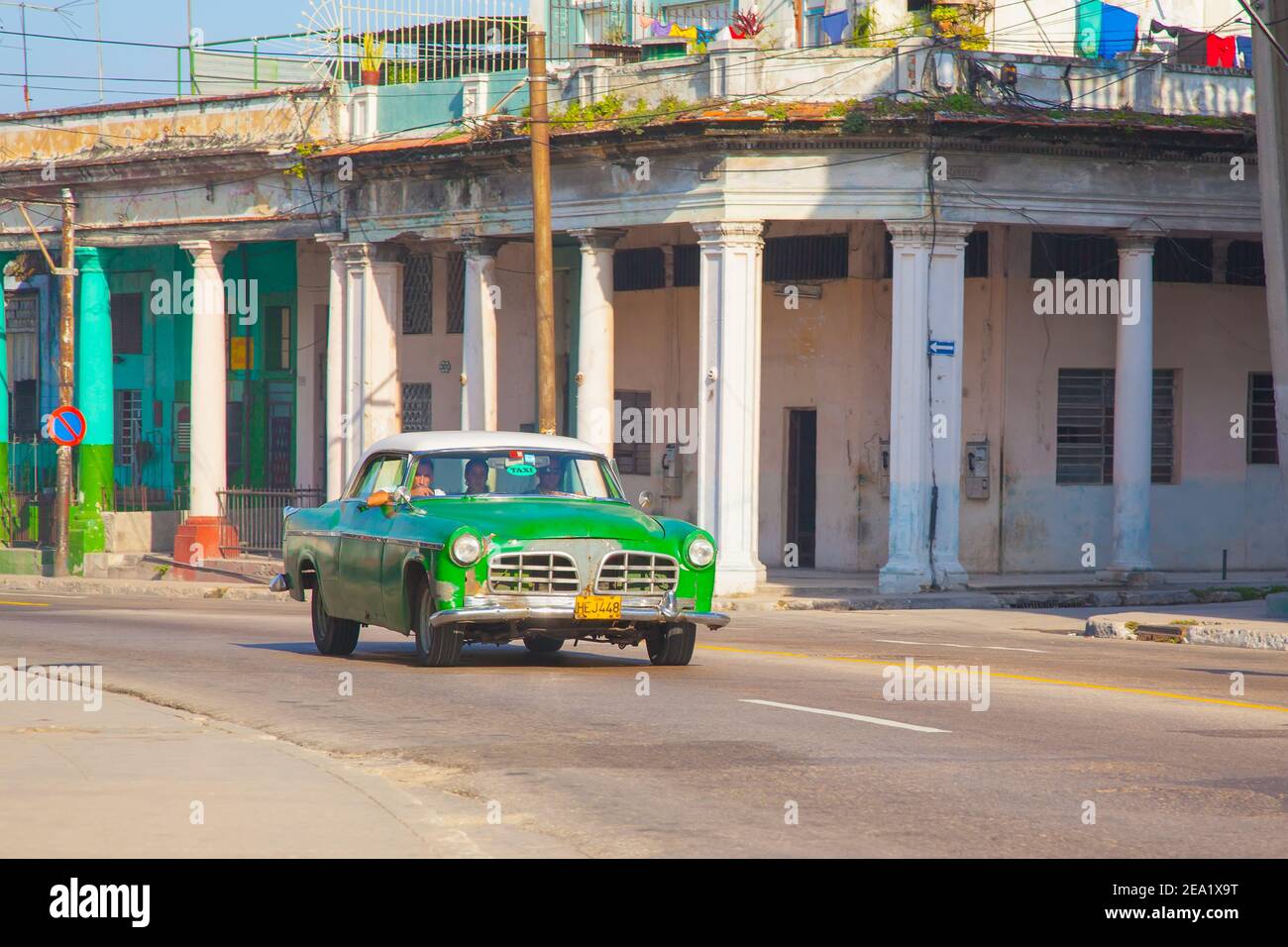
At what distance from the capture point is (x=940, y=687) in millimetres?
13992

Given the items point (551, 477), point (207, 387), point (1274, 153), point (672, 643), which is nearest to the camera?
point (672, 643)

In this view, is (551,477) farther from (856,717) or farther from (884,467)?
(884,467)

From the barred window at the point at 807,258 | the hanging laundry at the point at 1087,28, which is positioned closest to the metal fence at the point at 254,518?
the barred window at the point at 807,258

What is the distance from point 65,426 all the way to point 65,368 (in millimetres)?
1107

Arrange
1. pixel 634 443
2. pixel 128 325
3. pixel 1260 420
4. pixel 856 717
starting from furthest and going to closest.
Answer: pixel 128 325, pixel 634 443, pixel 1260 420, pixel 856 717

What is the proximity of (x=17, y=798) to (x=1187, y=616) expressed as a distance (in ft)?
54.2

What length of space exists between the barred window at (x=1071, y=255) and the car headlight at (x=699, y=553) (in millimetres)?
16961

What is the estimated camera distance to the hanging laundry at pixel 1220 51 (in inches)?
1173

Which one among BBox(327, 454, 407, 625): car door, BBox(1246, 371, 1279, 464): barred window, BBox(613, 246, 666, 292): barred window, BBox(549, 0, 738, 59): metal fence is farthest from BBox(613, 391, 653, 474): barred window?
BBox(327, 454, 407, 625): car door

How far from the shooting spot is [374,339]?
107 feet

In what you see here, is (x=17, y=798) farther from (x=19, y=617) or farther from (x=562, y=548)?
(x=19, y=617)

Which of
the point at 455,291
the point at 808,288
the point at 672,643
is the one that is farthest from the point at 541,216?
the point at 672,643

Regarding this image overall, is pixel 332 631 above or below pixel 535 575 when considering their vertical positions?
below

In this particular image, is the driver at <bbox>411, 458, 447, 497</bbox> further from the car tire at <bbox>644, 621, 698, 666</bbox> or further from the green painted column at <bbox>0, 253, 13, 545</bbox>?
the green painted column at <bbox>0, 253, 13, 545</bbox>
